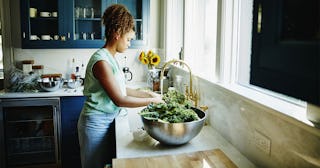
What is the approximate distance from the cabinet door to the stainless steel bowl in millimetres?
2210

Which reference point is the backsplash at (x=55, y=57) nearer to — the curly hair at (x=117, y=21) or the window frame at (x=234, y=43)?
the curly hair at (x=117, y=21)

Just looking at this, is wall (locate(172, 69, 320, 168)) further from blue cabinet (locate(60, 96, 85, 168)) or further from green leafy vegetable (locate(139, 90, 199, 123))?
blue cabinet (locate(60, 96, 85, 168))

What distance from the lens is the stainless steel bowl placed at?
1460mm

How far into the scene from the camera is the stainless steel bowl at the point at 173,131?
146cm

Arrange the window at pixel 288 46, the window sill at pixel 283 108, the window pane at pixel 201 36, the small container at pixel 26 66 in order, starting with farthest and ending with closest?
1. the small container at pixel 26 66
2. the window pane at pixel 201 36
3. the window sill at pixel 283 108
4. the window at pixel 288 46

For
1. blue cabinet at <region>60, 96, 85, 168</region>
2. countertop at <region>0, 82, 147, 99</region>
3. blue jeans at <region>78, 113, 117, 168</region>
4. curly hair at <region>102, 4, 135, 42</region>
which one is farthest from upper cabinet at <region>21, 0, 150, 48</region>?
blue jeans at <region>78, 113, 117, 168</region>

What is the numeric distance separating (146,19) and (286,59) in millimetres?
2942

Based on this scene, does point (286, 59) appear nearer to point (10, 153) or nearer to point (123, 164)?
point (123, 164)

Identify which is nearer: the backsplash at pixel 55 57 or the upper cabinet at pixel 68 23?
the upper cabinet at pixel 68 23

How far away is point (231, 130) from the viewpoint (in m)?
1.62

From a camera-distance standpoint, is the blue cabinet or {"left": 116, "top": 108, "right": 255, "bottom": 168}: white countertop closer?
{"left": 116, "top": 108, "right": 255, "bottom": 168}: white countertop

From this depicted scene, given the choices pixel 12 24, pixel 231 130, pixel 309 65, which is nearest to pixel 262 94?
pixel 231 130

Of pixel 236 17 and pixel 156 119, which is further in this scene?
pixel 236 17

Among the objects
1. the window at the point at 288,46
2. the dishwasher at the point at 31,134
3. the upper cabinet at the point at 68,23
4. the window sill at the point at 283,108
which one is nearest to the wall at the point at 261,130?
the window sill at the point at 283,108
